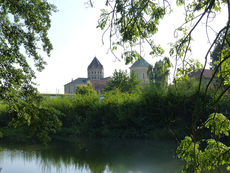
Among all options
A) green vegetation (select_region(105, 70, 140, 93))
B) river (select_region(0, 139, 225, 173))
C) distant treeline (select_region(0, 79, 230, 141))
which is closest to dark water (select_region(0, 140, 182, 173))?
river (select_region(0, 139, 225, 173))

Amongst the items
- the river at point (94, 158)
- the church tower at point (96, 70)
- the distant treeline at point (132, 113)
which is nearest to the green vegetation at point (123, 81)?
the distant treeline at point (132, 113)

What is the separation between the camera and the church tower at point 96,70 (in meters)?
88.8

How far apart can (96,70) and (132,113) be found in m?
75.7

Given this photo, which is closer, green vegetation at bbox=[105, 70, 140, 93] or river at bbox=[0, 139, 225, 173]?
river at bbox=[0, 139, 225, 173]

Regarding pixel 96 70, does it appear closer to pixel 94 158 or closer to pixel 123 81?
pixel 123 81

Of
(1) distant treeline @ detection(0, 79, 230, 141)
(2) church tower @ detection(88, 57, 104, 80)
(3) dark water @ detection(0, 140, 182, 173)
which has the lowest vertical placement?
(3) dark water @ detection(0, 140, 182, 173)

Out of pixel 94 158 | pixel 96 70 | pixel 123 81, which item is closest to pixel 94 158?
pixel 94 158

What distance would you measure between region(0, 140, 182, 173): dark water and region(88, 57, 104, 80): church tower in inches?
2953

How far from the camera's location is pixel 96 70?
90.2 metres

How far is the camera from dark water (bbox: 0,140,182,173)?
9047 millimetres

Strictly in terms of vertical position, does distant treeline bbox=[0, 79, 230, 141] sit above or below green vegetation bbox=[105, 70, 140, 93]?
below

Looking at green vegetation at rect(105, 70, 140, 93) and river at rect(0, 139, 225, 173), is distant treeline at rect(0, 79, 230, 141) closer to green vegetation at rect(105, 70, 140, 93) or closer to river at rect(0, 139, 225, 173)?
river at rect(0, 139, 225, 173)

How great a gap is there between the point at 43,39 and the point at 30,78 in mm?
1166

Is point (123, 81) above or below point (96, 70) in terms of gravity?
below
